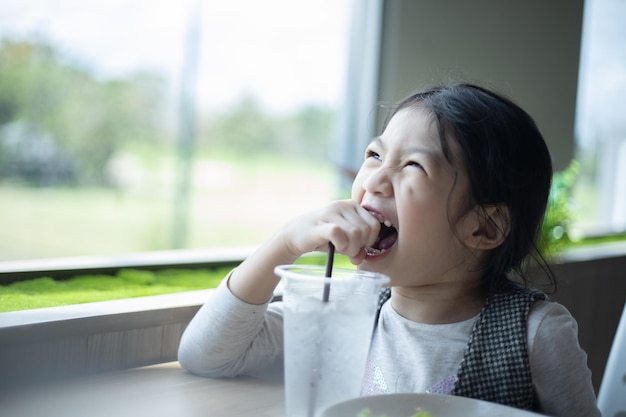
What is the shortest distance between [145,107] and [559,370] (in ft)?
13.2

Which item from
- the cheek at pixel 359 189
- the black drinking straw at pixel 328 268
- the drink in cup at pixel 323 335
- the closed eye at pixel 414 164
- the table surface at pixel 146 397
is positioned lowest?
the table surface at pixel 146 397

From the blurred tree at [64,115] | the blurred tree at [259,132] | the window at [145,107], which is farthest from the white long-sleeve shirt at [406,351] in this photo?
the blurred tree at [259,132]

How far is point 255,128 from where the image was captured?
5.82 metres

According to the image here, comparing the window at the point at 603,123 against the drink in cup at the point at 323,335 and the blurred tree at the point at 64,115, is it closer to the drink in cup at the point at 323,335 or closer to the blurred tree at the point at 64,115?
the blurred tree at the point at 64,115

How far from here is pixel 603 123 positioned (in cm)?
544

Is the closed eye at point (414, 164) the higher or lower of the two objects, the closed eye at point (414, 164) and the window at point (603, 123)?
the lower

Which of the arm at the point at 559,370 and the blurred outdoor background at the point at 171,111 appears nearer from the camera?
the arm at the point at 559,370

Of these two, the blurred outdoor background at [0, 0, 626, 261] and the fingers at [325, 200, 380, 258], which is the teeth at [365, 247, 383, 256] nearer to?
the fingers at [325, 200, 380, 258]

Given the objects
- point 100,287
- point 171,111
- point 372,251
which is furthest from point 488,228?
point 171,111

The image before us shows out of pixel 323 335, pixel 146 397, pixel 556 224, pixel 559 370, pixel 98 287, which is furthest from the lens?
pixel 556 224

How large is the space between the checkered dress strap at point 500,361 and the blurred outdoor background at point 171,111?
2.28 metres

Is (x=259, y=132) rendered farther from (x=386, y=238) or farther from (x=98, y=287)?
(x=386, y=238)

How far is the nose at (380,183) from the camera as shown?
112 centimetres

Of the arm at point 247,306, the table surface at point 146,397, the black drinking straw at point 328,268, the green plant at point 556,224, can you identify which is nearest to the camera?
the black drinking straw at point 328,268
